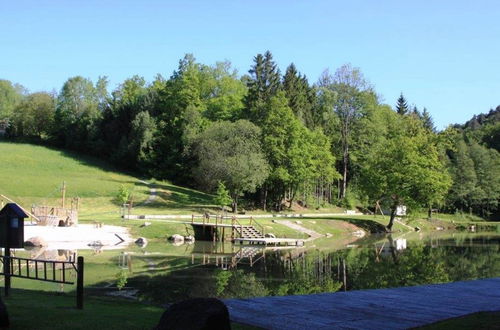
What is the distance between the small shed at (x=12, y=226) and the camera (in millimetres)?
14719

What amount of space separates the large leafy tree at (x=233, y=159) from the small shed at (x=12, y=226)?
146 feet

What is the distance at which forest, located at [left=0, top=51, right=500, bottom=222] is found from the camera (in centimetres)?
6238

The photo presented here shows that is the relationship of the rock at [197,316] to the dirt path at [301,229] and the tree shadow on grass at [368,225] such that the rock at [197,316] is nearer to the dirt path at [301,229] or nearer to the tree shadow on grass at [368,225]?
the dirt path at [301,229]

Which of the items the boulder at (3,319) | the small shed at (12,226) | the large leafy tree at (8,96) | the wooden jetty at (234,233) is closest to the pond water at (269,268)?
the wooden jetty at (234,233)

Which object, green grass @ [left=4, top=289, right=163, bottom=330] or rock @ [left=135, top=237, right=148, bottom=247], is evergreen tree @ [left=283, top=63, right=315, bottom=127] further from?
green grass @ [left=4, top=289, right=163, bottom=330]

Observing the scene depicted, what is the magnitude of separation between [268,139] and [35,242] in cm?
3515

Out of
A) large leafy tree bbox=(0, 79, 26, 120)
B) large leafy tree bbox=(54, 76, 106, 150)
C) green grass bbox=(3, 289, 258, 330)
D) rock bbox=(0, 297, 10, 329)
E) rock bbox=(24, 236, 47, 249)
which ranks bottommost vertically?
rock bbox=(24, 236, 47, 249)

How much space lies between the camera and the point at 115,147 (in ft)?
295

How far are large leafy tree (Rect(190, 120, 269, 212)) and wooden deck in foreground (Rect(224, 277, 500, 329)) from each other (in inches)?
1677

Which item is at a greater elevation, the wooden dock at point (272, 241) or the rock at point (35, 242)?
the rock at point (35, 242)

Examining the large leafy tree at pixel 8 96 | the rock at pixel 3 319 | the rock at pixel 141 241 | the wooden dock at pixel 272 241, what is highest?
the large leafy tree at pixel 8 96

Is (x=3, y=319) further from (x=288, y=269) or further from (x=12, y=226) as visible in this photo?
(x=288, y=269)

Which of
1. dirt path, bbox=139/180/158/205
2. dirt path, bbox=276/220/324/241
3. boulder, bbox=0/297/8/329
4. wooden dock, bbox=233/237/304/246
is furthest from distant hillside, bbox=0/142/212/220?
boulder, bbox=0/297/8/329

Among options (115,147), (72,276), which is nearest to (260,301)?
(72,276)
